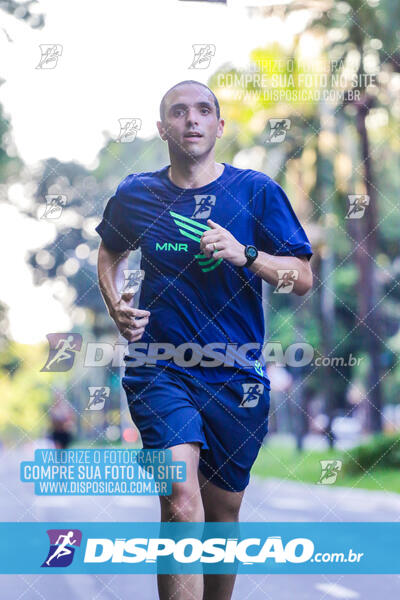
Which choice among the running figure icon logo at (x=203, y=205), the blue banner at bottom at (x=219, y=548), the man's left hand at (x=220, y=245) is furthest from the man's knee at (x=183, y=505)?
the running figure icon logo at (x=203, y=205)

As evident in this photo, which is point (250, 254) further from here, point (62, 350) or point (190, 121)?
point (62, 350)

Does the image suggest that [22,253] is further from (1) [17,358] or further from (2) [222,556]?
(2) [222,556]

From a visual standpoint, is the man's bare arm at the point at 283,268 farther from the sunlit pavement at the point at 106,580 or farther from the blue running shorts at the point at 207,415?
the sunlit pavement at the point at 106,580

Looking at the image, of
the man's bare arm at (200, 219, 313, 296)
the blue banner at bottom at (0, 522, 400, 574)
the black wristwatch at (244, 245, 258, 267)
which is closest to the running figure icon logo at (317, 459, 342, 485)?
the blue banner at bottom at (0, 522, 400, 574)

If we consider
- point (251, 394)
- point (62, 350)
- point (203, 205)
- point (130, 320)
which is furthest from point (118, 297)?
point (251, 394)

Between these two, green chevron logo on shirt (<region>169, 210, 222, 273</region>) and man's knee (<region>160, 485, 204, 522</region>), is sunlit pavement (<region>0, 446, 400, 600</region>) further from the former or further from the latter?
green chevron logo on shirt (<region>169, 210, 222, 273</region>)

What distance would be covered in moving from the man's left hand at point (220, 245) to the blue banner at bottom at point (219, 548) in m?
0.83

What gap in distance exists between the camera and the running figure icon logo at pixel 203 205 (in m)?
3.21

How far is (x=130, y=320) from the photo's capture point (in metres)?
3.19

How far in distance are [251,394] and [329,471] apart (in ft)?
1.65

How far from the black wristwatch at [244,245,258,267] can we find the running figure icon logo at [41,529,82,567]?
1.00m

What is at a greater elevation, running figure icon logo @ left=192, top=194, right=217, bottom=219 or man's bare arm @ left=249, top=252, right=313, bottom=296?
running figure icon logo @ left=192, top=194, right=217, bottom=219

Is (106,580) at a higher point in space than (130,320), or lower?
lower

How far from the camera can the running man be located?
124 inches
